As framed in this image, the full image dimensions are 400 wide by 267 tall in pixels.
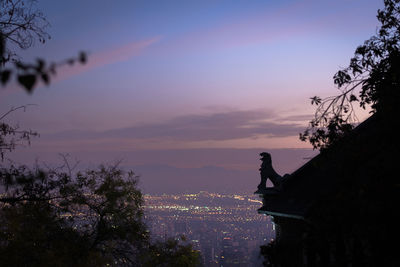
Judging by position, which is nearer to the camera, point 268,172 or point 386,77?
point 386,77

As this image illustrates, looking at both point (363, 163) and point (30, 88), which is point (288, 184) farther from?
point (30, 88)

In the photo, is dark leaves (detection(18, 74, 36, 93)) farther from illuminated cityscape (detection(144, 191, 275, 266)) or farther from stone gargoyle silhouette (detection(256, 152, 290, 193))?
illuminated cityscape (detection(144, 191, 275, 266))

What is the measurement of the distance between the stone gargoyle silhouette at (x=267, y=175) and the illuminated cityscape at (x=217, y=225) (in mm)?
38708

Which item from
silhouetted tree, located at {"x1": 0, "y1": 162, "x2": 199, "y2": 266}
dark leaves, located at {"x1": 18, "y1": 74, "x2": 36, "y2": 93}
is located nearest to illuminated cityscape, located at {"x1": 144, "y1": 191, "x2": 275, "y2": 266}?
silhouetted tree, located at {"x1": 0, "y1": 162, "x2": 199, "y2": 266}

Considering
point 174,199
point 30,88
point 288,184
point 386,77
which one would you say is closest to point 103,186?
point 288,184

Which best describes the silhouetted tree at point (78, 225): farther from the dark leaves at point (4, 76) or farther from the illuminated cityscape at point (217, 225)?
the illuminated cityscape at point (217, 225)

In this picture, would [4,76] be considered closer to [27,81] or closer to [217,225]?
[27,81]

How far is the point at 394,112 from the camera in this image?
28.8ft

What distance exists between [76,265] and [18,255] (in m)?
2.06

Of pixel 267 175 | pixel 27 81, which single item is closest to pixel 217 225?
pixel 267 175

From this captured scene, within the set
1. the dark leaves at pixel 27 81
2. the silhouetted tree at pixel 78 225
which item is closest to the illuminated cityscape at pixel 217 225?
the silhouetted tree at pixel 78 225

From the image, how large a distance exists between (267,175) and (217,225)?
8373cm

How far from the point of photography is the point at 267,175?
17.6 m

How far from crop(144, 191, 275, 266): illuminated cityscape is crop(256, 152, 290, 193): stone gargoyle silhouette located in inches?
1524
